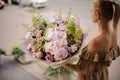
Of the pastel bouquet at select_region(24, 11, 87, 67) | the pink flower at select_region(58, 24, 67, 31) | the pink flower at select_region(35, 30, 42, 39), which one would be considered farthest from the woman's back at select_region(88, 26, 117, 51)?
the pink flower at select_region(35, 30, 42, 39)

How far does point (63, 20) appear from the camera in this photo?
68.7 inches

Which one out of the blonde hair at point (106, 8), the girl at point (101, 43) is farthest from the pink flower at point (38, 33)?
the blonde hair at point (106, 8)

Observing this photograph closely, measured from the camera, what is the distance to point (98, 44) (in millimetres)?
1413

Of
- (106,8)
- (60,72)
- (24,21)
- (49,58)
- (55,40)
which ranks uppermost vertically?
(106,8)

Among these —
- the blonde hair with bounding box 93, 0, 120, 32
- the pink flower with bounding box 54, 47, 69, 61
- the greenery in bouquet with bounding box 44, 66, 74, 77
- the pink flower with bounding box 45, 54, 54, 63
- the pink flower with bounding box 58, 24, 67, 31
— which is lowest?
the greenery in bouquet with bounding box 44, 66, 74, 77

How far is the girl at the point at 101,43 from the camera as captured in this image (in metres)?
1.40

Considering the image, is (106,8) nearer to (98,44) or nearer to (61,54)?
(98,44)

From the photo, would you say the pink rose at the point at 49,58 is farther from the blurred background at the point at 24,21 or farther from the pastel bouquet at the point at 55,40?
the blurred background at the point at 24,21

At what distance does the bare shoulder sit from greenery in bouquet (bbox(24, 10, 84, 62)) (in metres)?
0.16

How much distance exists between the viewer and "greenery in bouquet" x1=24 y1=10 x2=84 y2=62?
156 cm

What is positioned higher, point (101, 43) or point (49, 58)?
point (101, 43)

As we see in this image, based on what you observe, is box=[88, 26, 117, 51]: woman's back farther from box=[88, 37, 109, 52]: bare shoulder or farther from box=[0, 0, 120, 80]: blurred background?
box=[0, 0, 120, 80]: blurred background

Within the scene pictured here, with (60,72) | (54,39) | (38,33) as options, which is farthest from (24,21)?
(54,39)

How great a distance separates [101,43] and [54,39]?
0.34m
